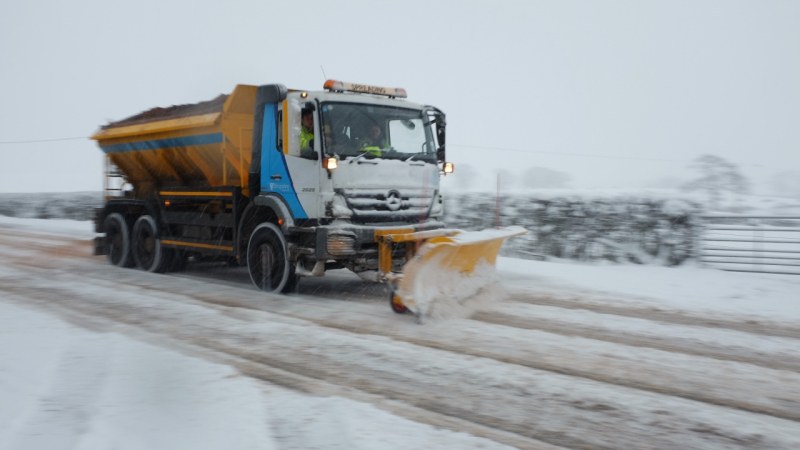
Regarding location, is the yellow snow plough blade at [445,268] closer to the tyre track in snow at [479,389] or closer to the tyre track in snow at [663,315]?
the tyre track in snow at [663,315]

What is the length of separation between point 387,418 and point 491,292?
476 centimetres

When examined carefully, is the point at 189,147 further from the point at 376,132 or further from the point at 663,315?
the point at 663,315

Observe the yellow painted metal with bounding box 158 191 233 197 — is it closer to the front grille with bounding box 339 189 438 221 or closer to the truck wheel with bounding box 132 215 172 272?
the truck wheel with bounding box 132 215 172 272

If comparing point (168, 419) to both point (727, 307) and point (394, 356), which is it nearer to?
point (394, 356)

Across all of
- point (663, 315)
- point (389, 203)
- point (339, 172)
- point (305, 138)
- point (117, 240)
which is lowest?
point (663, 315)

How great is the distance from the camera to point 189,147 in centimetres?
1012

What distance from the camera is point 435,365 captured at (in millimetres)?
5422

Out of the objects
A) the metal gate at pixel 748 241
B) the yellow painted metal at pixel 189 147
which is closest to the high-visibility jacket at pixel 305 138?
the yellow painted metal at pixel 189 147

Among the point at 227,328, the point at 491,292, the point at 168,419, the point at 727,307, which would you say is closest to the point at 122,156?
the point at 227,328

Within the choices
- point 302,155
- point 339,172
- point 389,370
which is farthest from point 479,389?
point 302,155

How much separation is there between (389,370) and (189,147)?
245 inches

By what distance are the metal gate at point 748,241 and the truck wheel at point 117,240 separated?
414 inches

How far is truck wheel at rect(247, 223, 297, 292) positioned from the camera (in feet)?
29.1

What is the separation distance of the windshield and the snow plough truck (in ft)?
0.05
